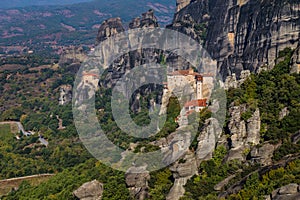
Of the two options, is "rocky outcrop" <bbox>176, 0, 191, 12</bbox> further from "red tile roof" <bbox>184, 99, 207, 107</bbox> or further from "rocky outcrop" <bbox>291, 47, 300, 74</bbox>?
"rocky outcrop" <bbox>291, 47, 300, 74</bbox>

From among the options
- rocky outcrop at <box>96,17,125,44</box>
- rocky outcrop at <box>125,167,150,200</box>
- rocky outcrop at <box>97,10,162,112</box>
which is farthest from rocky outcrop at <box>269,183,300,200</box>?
rocky outcrop at <box>96,17,125,44</box>

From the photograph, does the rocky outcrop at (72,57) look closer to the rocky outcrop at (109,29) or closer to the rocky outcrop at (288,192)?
the rocky outcrop at (109,29)

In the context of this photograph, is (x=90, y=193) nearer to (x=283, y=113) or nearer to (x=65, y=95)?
(x=283, y=113)

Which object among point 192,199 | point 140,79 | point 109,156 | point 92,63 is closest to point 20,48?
point 92,63

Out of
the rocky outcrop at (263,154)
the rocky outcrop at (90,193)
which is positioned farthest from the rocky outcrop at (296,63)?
the rocky outcrop at (90,193)

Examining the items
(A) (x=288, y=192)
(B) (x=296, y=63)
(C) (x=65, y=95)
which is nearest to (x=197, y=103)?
(B) (x=296, y=63)
